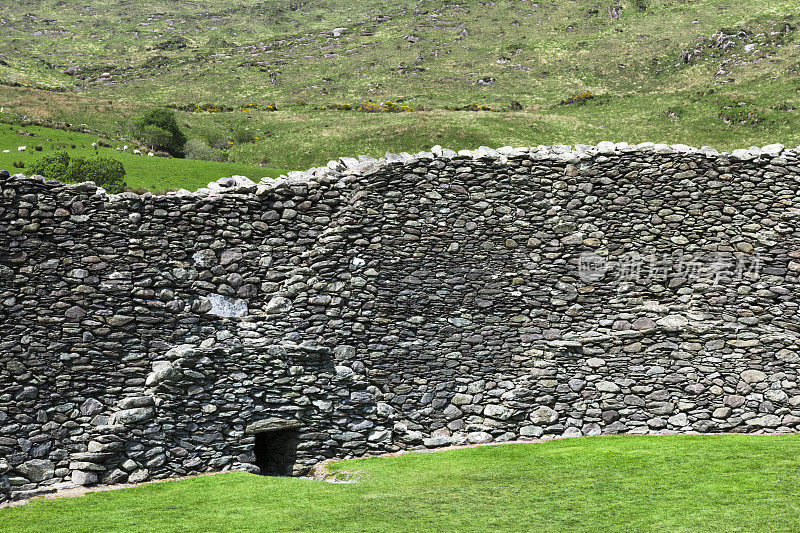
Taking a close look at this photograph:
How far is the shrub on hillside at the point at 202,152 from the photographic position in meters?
65.6

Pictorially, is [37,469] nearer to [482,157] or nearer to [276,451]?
[276,451]

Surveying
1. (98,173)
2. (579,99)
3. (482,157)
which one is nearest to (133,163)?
(98,173)

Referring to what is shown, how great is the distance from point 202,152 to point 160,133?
14.0ft

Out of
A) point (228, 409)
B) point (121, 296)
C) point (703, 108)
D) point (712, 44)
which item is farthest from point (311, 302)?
point (712, 44)

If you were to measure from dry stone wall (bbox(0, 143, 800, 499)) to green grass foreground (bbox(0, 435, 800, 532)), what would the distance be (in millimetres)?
1695

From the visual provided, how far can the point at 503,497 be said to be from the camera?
10305mm

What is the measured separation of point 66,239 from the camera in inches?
566

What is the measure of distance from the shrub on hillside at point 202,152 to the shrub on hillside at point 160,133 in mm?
819

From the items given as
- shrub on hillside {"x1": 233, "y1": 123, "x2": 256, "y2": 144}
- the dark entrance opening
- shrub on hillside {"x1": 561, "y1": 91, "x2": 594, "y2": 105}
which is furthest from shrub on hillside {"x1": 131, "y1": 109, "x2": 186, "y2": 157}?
the dark entrance opening

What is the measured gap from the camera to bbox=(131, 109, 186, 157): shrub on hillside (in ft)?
213

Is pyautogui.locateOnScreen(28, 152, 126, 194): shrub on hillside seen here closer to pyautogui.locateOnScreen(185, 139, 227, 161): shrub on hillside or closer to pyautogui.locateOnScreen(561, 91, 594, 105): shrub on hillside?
pyautogui.locateOnScreen(185, 139, 227, 161): shrub on hillside

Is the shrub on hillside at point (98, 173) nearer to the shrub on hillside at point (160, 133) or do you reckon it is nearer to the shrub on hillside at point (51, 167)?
the shrub on hillside at point (51, 167)

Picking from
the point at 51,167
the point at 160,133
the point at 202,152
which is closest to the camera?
the point at 51,167

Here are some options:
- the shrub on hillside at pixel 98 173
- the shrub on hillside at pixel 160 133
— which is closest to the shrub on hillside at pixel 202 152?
the shrub on hillside at pixel 160 133
